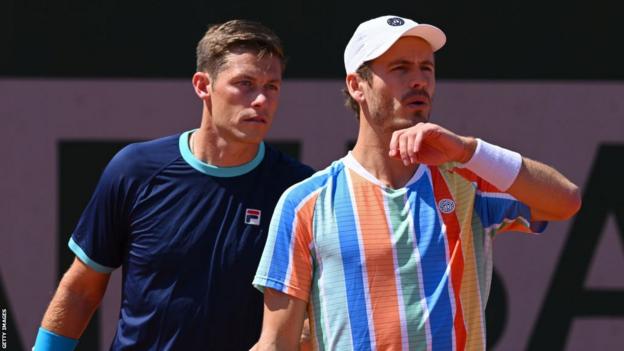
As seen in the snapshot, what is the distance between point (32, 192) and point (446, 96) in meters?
1.67

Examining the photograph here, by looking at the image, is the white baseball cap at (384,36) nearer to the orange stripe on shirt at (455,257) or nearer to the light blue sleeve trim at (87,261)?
the orange stripe on shirt at (455,257)

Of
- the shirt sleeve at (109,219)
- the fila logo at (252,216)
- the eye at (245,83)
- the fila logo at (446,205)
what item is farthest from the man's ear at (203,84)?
the fila logo at (446,205)

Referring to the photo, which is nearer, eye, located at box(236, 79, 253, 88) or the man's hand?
the man's hand

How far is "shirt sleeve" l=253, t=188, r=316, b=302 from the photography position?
2.88 m

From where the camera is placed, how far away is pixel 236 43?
361 centimetres

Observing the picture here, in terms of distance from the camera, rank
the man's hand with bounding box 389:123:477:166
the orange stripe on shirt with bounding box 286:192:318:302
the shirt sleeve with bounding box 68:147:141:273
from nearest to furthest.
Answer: the man's hand with bounding box 389:123:477:166
the orange stripe on shirt with bounding box 286:192:318:302
the shirt sleeve with bounding box 68:147:141:273

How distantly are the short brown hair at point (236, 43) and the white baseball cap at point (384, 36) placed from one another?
1.75 feet

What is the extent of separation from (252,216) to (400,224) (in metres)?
0.68

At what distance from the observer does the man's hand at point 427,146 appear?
2721 mm

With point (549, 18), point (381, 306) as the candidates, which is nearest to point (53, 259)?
point (549, 18)

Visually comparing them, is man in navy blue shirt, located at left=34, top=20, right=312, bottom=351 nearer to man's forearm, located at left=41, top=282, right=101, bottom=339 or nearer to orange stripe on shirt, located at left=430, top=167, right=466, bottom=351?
man's forearm, located at left=41, top=282, right=101, bottom=339

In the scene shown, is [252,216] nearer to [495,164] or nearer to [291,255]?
[291,255]

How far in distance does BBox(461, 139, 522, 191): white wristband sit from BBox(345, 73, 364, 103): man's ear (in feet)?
1.37

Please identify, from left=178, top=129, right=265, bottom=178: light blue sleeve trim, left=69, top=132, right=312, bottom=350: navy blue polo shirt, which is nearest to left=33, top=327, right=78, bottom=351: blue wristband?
left=69, top=132, right=312, bottom=350: navy blue polo shirt
